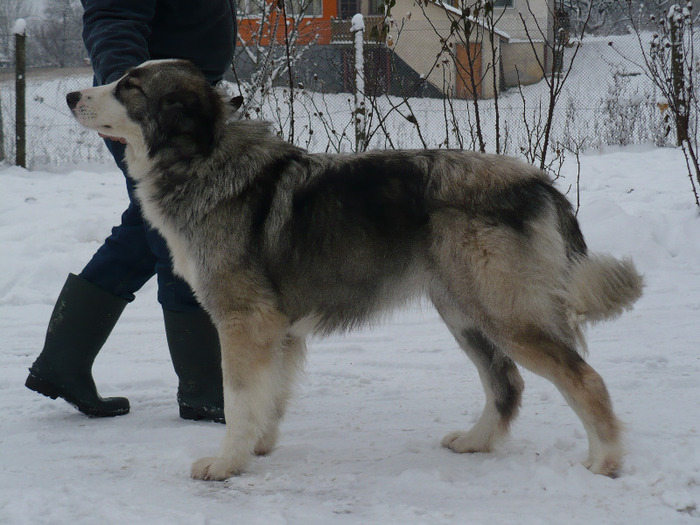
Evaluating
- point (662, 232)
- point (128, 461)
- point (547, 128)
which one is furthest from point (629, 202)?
point (128, 461)

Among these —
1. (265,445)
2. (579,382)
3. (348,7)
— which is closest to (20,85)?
(265,445)

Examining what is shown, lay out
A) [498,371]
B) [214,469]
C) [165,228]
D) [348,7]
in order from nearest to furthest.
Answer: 1. [214,469]
2. [165,228]
3. [498,371]
4. [348,7]

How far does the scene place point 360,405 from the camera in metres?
3.52

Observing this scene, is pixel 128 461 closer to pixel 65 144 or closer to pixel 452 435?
pixel 452 435

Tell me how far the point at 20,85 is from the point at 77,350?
308 inches

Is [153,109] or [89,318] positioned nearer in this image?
[153,109]

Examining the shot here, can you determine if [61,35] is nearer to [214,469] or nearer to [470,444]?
[214,469]

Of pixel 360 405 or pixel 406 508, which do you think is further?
pixel 360 405

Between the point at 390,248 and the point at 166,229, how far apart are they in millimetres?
952

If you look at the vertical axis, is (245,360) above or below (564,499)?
above

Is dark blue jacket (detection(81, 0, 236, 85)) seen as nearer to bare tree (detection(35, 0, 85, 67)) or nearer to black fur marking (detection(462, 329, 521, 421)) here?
black fur marking (detection(462, 329, 521, 421))

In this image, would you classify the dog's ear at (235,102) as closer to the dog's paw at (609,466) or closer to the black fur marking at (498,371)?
the black fur marking at (498,371)

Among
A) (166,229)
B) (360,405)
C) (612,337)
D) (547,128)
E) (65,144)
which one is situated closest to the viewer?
(166,229)

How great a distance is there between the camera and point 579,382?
2.61 m
